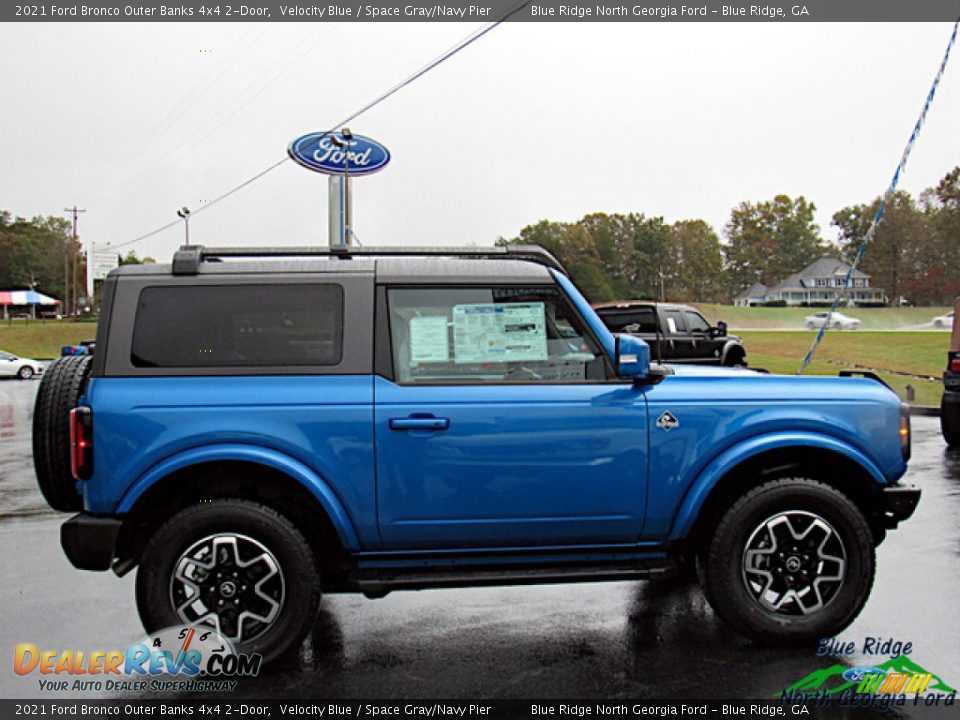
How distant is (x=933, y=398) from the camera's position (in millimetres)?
17969

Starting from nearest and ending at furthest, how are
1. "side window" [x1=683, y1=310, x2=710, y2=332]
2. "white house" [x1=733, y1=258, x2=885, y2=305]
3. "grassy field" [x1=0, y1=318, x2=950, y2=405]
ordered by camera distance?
"side window" [x1=683, y1=310, x2=710, y2=332], "grassy field" [x1=0, y1=318, x2=950, y2=405], "white house" [x1=733, y1=258, x2=885, y2=305]

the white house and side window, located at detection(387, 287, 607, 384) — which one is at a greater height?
the white house

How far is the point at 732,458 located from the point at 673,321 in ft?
47.5

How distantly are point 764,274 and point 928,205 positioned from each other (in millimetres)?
29706

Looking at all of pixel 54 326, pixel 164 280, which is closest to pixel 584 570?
pixel 164 280

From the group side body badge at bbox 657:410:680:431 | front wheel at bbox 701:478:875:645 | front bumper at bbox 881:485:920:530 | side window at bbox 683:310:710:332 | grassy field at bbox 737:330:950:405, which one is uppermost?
side window at bbox 683:310:710:332

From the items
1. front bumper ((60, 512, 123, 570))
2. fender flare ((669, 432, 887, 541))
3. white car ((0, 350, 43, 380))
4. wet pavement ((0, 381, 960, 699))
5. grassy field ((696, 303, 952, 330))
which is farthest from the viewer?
grassy field ((696, 303, 952, 330))

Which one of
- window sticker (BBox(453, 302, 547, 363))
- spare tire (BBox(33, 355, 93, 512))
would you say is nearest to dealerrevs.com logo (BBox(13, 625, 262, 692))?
spare tire (BBox(33, 355, 93, 512))

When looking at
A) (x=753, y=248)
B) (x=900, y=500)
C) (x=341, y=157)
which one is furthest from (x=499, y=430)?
(x=753, y=248)

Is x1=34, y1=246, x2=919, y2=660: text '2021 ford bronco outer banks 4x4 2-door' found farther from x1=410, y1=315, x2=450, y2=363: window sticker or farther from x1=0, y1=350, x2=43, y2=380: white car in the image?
x1=0, y1=350, x2=43, y2=380: white car

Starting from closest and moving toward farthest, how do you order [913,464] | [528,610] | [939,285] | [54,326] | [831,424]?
1. [831,424]
2. [528,610]
3. [913,464]
4. [54,326]
5. [939,285]

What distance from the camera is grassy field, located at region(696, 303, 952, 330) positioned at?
5691 cm

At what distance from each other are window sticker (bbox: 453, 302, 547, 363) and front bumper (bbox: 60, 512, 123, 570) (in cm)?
184

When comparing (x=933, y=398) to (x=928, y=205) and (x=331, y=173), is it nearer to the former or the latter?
(x=331, y=173)
